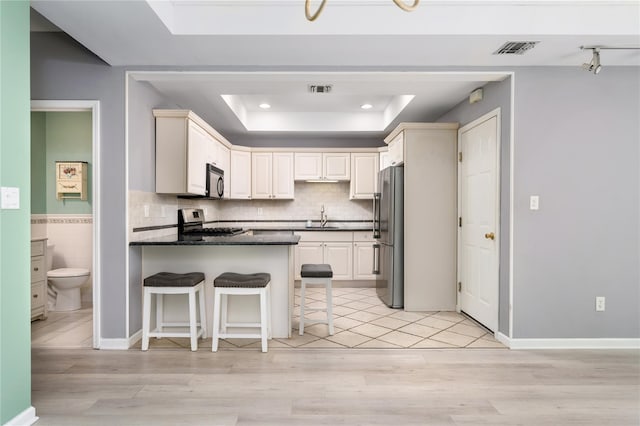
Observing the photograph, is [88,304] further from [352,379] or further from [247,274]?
[352,379]

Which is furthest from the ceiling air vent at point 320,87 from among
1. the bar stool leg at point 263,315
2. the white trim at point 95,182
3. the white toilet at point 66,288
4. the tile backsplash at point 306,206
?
the white toilet at point 66,288

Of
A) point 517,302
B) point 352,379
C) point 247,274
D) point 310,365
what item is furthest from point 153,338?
point 517,302

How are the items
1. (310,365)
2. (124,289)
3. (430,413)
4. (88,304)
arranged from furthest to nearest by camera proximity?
(88,304) < (124,289) < (310,365) < (430,413)

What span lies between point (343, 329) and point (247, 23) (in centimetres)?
280

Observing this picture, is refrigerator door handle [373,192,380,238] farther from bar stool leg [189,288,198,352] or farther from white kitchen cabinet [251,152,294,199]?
bar stool leg [189,288,198,352]

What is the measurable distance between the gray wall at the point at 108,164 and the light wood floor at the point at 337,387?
0.40 meters

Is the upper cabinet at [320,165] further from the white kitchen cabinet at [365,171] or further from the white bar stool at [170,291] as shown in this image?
the white bar stool at [170,291]

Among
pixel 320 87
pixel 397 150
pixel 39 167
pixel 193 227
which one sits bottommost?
pixel 193 227

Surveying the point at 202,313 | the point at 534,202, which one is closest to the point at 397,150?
the point at 534,202

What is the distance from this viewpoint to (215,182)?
186 inches

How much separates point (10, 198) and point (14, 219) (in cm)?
12

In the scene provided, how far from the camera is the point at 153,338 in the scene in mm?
3396

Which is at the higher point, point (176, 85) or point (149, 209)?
point (176, 85)

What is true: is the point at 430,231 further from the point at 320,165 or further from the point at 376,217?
the point at 320,165
